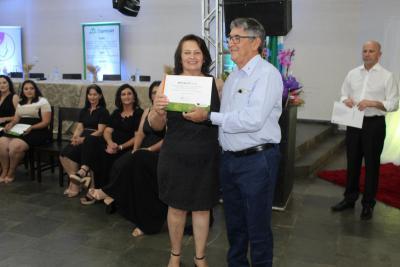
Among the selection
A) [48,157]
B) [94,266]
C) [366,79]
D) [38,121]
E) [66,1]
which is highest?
[66,1]

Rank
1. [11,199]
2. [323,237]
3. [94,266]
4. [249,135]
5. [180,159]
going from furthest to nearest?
[11,199]
[323,237]
[94,266]
[180,159]
[249,135]

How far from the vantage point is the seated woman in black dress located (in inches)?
153

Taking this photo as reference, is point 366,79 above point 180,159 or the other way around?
above

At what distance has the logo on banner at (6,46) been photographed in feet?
34.8

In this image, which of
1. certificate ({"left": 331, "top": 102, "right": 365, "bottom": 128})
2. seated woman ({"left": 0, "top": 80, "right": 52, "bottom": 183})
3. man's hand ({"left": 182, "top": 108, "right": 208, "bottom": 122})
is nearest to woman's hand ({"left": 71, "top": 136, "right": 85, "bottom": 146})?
seated woman ({"left": 0, "top": 80, "right": 52, "bottom": 183})

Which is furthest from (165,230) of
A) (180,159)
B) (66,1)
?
(66,1)

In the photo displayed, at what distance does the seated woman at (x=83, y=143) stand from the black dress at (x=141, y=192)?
2.43 feet

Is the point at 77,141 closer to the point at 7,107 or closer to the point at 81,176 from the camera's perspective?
the point at 81,176

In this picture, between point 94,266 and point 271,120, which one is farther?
point 94,266

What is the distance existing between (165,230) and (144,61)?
6.69m

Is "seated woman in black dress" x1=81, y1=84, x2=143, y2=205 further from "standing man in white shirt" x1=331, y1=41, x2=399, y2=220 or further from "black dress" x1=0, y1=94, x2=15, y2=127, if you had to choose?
"standing man in white shirt" x1=331, y1=41, x2=399, y2=220

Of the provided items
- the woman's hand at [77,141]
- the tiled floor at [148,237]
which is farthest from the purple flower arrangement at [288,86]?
the woman's hand at [77,141]

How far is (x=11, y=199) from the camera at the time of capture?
4.07 m

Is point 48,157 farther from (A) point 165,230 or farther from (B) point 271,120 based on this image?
(B) point 271,120
